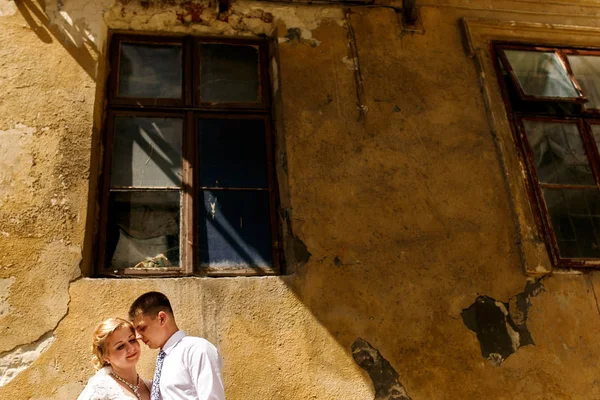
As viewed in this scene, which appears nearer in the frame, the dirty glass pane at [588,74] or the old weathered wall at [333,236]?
the old weathered wall at [333,236]

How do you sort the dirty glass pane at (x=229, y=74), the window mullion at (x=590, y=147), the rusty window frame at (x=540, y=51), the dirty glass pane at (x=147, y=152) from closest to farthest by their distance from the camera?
1. the dirty glass pane at (x=147, y=152)
2. the dirty glass pane at (x=229, y=74)
3. the window mullion at (x=590, y=147)
4. the rusty window frame at (x=540, y=51)

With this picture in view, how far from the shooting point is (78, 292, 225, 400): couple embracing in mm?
2594

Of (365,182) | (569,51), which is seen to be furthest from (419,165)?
(569,51)

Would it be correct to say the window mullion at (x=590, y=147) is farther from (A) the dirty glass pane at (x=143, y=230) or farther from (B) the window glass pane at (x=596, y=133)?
(A) the dirty glass pane at (x=143, y=230)

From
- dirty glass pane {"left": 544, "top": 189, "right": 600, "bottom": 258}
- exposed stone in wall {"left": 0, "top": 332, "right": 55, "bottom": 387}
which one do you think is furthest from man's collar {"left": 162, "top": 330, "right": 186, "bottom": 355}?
dirty glass pane {"left": 544, "top": 189, "right": 600, "bottom": 258}

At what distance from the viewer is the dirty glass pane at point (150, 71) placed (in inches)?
167

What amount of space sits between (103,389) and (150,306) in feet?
1.35

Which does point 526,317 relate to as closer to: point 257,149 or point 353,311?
point 353,311

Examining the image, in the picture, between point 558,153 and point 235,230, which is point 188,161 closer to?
point 235,230

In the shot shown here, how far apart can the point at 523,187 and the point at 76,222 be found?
2860 millimetres

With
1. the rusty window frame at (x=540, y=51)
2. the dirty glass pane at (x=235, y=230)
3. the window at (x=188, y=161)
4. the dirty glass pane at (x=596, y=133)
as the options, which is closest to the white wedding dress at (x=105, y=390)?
the window at (x=188, y=161)

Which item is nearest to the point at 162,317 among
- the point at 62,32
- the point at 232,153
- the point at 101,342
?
the point at 101,342

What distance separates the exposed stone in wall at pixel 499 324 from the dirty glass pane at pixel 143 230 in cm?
182

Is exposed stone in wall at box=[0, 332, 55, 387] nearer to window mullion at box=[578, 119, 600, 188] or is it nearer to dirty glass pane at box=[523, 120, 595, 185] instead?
dirty glass pane at box=[523, 120, 595, 185]
